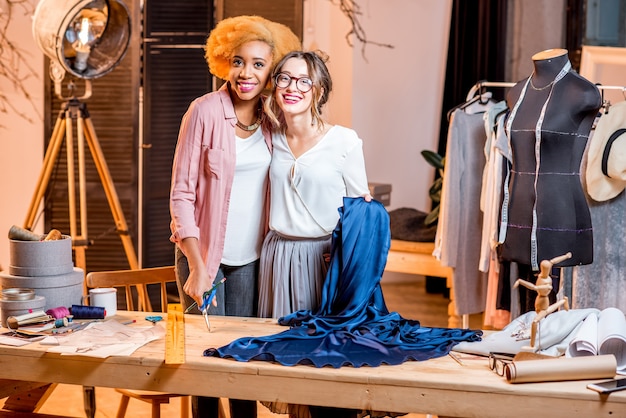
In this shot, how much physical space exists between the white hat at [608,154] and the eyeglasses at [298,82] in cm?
154

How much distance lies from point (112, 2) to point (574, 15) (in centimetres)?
262

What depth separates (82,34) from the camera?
4645 millimetres

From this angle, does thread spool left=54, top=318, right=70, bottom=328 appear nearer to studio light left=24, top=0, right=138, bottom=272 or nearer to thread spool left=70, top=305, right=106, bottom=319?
thread spool left=70, top=305, right=106, bottom=319

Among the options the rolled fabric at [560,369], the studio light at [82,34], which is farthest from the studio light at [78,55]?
the rolled fabric at [560,369]

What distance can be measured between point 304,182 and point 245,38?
0.53 m

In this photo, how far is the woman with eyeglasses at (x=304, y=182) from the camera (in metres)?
2.99

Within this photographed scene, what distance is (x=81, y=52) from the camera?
468cm

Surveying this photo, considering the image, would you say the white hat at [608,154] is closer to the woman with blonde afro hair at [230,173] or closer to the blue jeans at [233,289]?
the woman with blonde afro hair at [230,173]

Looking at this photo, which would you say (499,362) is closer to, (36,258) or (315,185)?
(315,185)

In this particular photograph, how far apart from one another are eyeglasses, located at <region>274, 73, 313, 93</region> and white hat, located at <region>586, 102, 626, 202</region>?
5.07 ft

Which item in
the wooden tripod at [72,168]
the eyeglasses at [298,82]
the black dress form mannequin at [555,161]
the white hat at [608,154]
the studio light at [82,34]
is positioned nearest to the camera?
the eyeglasses at [298,82]

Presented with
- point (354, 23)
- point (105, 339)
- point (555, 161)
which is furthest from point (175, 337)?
point (354, 23)

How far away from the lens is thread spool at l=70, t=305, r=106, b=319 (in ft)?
9.77

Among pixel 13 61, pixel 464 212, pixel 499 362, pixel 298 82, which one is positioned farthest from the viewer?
pixel 13 61
